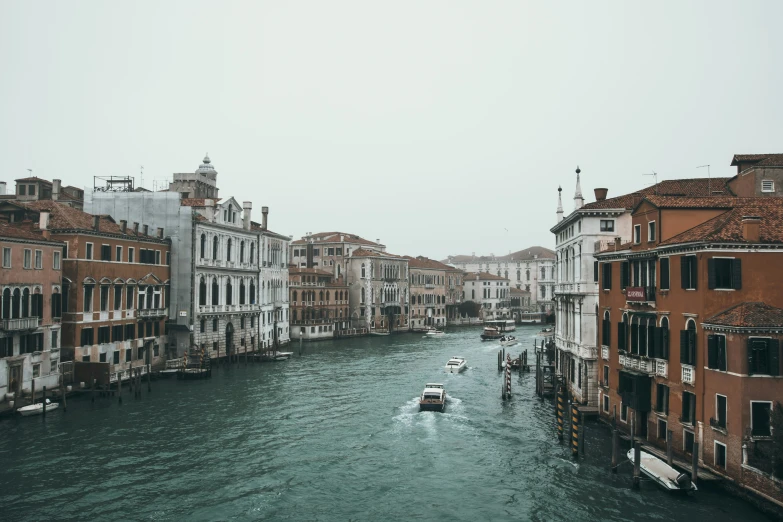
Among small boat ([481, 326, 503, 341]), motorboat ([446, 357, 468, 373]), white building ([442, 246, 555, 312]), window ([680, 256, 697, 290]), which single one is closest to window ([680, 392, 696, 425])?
window ([680, 256, 697, 290])

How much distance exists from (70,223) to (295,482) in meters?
22.2

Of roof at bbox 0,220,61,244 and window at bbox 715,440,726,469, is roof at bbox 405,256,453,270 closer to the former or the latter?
roof at bbox 0,220,61,244

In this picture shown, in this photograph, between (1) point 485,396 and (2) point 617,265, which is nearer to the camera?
(2) point 617,265

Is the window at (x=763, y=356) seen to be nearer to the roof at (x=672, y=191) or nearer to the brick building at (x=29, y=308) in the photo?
the roof at (x=672, y=191)

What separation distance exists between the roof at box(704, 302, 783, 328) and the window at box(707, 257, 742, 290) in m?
0.63

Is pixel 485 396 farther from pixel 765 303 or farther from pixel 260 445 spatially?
pixel 765 303

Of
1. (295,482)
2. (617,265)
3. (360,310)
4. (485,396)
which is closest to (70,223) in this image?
(295,482)

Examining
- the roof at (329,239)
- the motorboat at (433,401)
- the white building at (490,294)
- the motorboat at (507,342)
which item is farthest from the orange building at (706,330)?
the white building at (490,294)

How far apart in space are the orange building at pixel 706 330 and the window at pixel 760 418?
26 mm

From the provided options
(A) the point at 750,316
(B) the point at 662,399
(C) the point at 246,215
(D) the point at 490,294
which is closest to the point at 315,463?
(B) the point at 662,399

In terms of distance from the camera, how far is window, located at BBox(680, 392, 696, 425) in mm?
19328

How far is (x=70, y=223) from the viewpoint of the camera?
35125mm

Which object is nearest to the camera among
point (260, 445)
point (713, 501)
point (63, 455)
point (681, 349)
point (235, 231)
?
point (713, 501)

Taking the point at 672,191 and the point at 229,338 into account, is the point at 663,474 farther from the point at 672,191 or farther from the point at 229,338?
the point at 229,338
